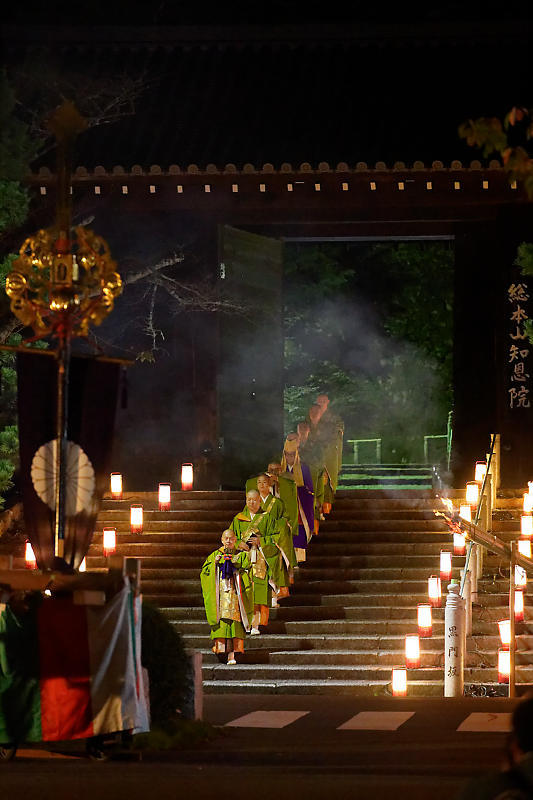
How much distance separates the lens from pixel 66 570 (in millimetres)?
9656

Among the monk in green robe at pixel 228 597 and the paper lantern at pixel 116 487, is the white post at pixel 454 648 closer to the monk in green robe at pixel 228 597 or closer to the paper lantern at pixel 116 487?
the monk in green robe at pixel 228 597

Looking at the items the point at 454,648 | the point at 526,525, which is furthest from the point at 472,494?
the point at 454,648

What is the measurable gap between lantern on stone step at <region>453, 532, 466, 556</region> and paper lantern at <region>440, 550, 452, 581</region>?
2.04 ft

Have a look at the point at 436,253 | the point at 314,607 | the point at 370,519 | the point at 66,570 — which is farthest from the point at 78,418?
the point at 436,253

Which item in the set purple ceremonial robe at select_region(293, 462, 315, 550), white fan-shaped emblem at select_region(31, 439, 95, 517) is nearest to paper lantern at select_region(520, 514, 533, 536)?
purple ceremonial robe at select_region(293, 462, 315, 550)

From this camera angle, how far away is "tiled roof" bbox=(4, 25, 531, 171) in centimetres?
2102

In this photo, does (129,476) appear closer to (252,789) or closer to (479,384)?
(479,384)

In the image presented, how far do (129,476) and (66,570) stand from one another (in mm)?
12132

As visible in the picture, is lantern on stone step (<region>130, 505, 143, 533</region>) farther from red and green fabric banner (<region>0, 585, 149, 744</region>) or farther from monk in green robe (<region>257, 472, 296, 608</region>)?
red and green fabric banner (<region>0, 585, 149, 744</region>)

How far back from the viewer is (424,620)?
51.4 ft

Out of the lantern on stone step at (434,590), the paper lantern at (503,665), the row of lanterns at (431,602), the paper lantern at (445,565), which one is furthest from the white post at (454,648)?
the paper lantern at (445,565)

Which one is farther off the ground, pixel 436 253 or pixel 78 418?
pixel 436 253

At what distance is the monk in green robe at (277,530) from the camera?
16375 millimetres

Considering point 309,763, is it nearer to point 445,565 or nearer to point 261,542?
point 261,542
